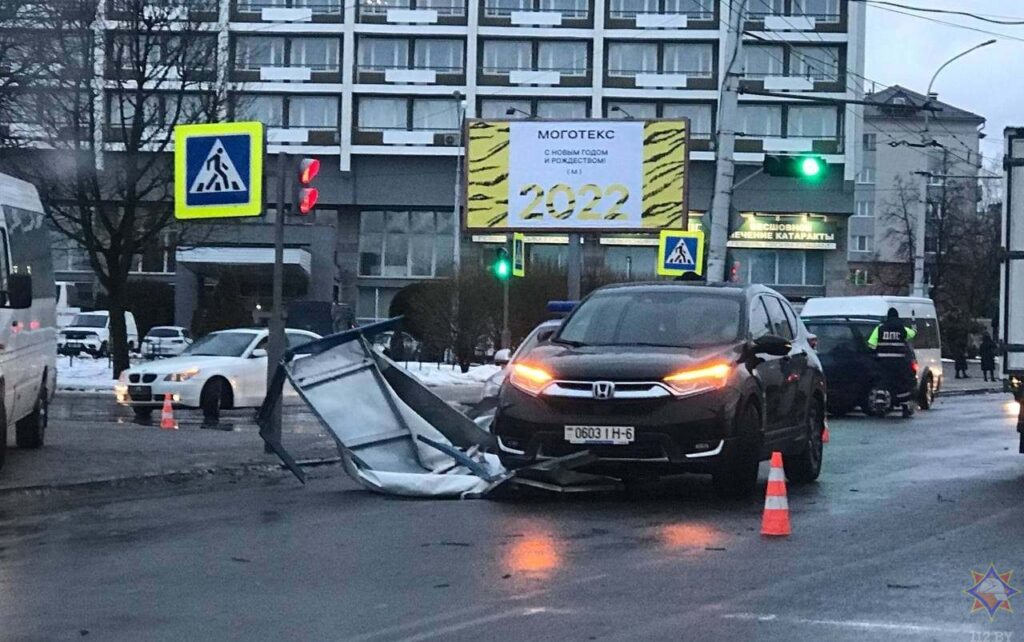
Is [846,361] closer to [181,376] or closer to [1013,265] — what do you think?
[181,376]

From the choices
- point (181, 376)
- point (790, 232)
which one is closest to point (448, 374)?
point (181, 376)

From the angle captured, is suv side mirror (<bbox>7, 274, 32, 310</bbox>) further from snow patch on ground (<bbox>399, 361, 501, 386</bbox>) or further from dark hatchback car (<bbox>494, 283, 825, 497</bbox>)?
snow patch on ground (<bbox>399, 361, 501, 386</bbox>)

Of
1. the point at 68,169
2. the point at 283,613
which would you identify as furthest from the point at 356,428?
the point at 68,169

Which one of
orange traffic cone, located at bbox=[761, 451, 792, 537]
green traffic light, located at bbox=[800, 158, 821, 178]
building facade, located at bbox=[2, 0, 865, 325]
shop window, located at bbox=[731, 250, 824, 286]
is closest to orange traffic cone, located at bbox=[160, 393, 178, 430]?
orange traffic cone, located at bbox=[761, 451, 792, 537]

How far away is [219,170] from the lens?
15.3m

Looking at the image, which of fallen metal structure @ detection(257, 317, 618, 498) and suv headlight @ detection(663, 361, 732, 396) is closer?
suv headlight @ detection(663, 361, 732, 396)

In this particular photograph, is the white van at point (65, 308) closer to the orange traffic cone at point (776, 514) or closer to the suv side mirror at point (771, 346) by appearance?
the suv side mirror at point (771, 346)

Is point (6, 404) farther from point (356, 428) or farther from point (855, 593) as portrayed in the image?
point (855, 593)

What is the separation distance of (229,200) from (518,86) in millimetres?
56684

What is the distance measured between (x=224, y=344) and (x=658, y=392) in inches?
582

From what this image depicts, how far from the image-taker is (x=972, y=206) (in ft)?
345

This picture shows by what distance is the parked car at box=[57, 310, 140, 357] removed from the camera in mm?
53688

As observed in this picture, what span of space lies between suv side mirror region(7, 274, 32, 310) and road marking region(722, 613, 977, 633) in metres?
7.67

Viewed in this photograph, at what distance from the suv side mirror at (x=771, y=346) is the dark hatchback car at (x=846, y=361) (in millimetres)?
13994
